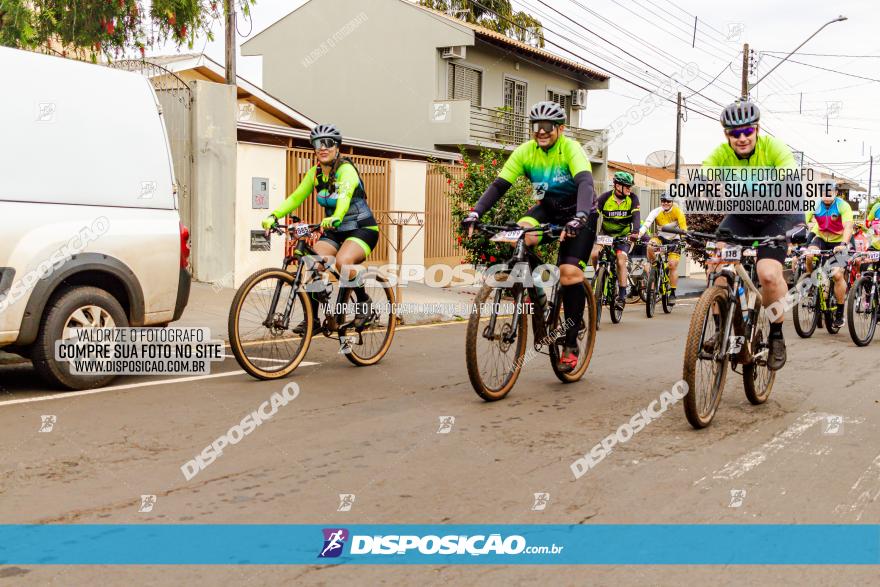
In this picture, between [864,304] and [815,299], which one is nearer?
[864,304]

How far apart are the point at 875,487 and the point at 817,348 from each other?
20.4 feet

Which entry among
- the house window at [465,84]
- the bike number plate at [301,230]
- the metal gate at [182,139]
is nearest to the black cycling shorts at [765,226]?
the bike number plate at [301,230]

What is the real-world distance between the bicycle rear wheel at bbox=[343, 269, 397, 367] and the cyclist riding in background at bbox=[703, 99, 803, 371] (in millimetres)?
3031

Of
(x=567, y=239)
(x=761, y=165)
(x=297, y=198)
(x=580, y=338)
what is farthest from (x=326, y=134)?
(x=761, y=165)

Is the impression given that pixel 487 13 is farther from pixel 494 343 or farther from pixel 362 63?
pixel 494 343

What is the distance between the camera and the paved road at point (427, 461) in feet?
13.9

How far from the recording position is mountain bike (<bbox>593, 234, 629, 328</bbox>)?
500 inches

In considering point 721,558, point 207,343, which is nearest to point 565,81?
point 207,343

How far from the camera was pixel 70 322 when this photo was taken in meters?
7.10

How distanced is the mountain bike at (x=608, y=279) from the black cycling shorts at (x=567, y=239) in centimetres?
496

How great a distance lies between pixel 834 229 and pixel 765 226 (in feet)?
19.7

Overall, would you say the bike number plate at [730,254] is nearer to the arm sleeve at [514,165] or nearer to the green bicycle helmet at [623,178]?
the arm sleeve at [514,165]

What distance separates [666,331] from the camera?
40.3 feet

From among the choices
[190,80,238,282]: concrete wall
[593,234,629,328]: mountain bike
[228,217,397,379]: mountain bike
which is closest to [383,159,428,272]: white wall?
[190,80,238,282]: concrete wall
